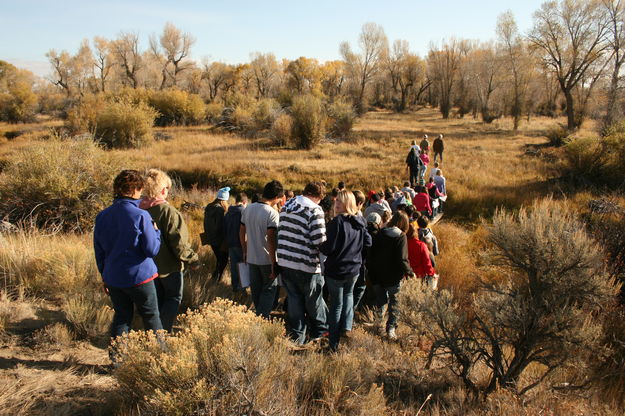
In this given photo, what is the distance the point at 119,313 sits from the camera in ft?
10.4

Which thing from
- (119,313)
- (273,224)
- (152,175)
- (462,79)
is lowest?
(119,313)

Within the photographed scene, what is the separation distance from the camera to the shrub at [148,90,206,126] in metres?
31.1

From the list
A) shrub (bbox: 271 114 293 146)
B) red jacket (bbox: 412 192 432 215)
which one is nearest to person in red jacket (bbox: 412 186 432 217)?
red jacket (bbox: 412 192 432 215)

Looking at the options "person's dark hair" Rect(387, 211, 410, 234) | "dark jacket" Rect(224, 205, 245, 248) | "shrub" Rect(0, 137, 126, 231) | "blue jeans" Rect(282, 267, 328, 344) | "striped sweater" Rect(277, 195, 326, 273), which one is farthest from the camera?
"shrub" Rect(0, 137, 126, 231)

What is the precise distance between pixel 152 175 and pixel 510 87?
128 ft

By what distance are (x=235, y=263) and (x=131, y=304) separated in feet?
7.66

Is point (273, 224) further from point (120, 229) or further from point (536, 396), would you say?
point (536, 396)

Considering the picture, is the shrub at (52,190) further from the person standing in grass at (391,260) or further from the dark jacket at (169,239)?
the person standing in grass at (391,260)

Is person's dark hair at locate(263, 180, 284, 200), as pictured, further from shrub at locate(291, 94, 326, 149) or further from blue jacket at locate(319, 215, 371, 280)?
shrub at locate(291, 94, 326, 149)

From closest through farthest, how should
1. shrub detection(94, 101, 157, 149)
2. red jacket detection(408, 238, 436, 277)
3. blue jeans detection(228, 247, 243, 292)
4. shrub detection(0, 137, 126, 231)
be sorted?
red jacket detection(408, 238, 436, 277) < blue jeans detection(228, 247, 243, 292) < shrub detection(0, 137, 126, 231) < shrub detection(94, 101, 157, 149)

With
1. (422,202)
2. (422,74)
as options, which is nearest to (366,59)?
(422,74)

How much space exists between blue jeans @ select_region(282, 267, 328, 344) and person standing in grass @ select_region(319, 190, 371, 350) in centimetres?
19

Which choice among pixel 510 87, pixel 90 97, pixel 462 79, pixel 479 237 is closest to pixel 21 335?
pixel 479 237

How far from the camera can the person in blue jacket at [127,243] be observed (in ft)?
9.59
